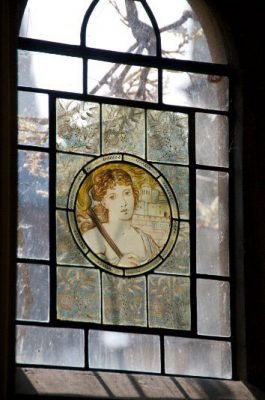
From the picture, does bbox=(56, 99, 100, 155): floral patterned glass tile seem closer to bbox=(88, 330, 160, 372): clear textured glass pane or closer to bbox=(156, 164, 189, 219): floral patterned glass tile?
bbox=(156, 164, 189, 219): floral patterned glass tile

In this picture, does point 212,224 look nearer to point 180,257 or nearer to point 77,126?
point 180,257

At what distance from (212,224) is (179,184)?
20 cm

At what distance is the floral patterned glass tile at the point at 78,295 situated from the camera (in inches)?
343

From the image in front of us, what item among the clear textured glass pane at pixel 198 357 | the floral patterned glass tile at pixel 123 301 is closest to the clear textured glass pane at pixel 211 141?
the floral patterned glass tile at pixel 123 301

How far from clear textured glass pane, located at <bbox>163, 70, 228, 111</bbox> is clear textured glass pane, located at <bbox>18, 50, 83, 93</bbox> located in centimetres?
36

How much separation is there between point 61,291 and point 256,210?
84 centimetres

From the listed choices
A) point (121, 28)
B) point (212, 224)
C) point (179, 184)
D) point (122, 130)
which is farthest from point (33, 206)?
point (121, 28)

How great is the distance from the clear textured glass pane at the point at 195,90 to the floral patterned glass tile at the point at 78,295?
79 centimetres

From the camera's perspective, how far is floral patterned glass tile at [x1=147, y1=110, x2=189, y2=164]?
8992mm

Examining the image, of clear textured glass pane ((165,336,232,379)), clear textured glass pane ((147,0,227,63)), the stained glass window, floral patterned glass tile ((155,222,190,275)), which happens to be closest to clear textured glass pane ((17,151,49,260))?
the stained glass window

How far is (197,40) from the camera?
9219 millimetres

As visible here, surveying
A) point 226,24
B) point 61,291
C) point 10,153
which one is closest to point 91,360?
point 61,291

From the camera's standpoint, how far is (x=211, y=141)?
9094 millimetres

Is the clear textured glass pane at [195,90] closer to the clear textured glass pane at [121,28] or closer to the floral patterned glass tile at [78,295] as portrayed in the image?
the clear textured glass pane at [121,28]
